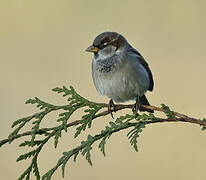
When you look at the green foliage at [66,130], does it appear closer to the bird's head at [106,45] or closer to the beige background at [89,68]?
the bird's head at [106,45]

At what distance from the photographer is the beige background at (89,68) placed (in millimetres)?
4500

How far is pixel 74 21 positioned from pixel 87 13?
198 millimetres

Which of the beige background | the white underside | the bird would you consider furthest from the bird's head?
the beige background

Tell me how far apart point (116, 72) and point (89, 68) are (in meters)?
2.85

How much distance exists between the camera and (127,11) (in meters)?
6.88

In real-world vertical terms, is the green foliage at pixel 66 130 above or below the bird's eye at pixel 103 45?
below

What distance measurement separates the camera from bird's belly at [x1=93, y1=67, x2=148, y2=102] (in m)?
3.12

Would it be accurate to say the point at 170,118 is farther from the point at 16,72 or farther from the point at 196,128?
the point at 16,72

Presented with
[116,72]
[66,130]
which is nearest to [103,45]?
[116,72]

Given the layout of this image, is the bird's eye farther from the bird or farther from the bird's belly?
the bird's belly

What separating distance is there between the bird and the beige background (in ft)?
4.18

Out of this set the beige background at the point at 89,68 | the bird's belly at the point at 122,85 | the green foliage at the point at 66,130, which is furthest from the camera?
the beige background at the point at 89,68

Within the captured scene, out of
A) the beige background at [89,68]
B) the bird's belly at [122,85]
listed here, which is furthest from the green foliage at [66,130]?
the beige background at [89,68]

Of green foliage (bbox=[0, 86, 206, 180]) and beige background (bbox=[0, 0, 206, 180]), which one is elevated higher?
beige background (bbox=[0, 0, 206, 180])
